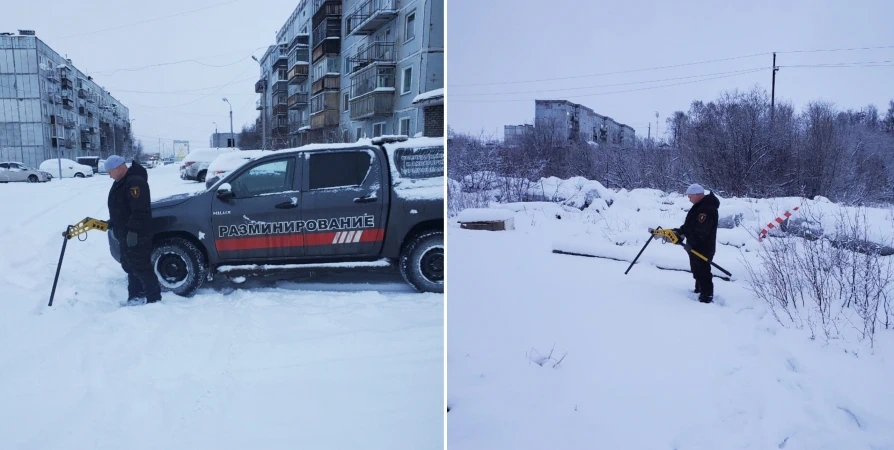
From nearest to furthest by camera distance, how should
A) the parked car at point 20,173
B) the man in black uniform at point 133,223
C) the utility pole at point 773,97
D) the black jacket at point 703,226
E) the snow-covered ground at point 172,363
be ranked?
the snow-covered ground at point 172,363 → the parked car at point 20,173 → the man in black uniform at point 133,223 → the utility pole at point 773,97 → the black jacket at point 703,226

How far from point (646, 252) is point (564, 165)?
0.58 meters

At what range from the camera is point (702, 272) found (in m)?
2.34

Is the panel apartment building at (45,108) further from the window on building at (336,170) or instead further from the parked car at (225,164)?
→ the window on building at (336,170)

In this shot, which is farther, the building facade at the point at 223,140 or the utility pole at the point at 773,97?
the utility pole at the point at 773,97

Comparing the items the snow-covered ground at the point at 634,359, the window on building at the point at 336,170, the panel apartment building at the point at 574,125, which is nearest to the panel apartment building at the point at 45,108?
the window on building at the point at 336,170

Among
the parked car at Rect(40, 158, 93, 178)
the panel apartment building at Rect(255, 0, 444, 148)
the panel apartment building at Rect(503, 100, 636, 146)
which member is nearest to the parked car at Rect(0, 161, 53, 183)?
the parked car at Rect(40, 158, 93, 178)

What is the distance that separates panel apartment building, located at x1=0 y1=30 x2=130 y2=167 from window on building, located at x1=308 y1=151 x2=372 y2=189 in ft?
2.11

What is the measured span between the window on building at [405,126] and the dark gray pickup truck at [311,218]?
0.09 m

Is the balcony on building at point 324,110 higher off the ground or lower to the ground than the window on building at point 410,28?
lower

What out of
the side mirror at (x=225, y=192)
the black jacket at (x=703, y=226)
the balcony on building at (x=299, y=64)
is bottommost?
the black jacket at (x=703, y=226)

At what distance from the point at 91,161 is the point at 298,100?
635mm

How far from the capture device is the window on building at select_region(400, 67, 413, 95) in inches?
69.3

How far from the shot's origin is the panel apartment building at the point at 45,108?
4.74ft

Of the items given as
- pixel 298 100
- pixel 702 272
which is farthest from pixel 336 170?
pixel 702 272
